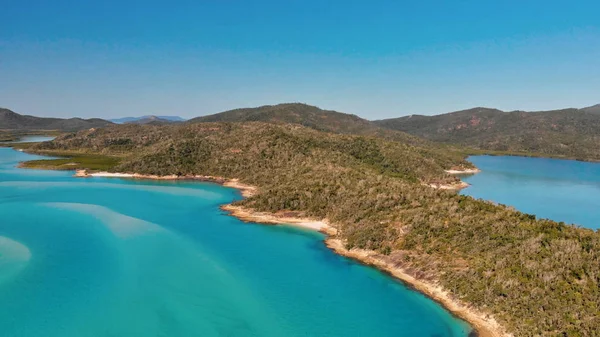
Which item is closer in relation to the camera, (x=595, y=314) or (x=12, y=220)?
(x=595, y=314)

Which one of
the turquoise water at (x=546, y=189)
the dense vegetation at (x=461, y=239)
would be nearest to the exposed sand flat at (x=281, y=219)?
the dense vegetation at (x=461, y=239)

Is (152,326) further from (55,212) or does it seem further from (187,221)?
(55,212)

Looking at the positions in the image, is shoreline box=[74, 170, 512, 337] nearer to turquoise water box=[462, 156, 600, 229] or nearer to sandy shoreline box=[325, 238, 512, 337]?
sandy shoreline box=[325, 238, 512, 337]

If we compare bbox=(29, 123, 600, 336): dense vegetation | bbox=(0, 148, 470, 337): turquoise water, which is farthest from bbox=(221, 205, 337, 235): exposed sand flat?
bbox=(0, 148, 470, 337): turquoise water

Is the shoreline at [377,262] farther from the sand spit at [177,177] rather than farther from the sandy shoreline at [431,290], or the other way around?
the sand spit at [177,177]

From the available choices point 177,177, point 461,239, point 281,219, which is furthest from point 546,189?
point 177,177

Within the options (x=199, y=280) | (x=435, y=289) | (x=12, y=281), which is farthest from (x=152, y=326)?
(x=435, y=289)

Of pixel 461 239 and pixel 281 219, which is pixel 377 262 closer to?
pixel 461 239
